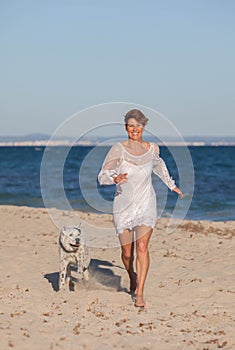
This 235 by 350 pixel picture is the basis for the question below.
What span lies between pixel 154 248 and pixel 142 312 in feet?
17.1

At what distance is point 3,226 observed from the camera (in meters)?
15.9

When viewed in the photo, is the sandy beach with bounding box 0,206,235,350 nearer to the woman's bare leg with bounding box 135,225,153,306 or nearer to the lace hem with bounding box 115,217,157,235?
the woman's bare leg with bounding box 135,225,153,306

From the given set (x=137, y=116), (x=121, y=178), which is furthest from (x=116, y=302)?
(x=137, y=116)

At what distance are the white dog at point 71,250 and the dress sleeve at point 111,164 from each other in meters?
1.06

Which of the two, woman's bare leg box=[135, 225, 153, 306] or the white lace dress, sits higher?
the white lace dress

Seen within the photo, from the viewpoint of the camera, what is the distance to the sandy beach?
6.41m

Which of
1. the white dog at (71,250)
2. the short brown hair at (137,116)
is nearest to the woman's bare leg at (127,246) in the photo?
the white dog at (71,250)

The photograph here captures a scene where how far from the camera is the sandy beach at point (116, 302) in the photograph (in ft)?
21.0

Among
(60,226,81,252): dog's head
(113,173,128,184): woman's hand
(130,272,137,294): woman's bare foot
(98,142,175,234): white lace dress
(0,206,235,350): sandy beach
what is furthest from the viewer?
(130,272,137,294): woman's bare foot

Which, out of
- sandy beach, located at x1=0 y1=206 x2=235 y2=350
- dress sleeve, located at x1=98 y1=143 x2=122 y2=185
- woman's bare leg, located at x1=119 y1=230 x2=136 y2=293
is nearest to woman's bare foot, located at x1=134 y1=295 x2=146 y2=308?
sandy beach, located at x1=0 y1=206 x2=235 y2=350

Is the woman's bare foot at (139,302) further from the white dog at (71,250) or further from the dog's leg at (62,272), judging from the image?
the dog's leg at (62,272)

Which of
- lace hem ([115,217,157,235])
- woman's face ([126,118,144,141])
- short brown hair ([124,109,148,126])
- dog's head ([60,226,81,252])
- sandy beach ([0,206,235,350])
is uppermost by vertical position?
short brown hair ([124,109,148,126])

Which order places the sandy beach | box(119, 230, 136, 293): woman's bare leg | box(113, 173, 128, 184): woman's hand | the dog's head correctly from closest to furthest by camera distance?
1. the sandy beach
2. box(113, 173, 128, 184): woman's hand
3. box(119, 230, 136, 293): woman's bare leg
4. the dog's head

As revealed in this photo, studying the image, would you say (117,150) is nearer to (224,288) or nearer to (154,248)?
(224,288)
